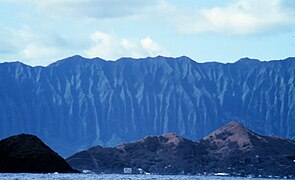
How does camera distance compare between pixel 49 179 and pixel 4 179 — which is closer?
pixel 4 179

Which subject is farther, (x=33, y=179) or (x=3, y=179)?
(x=33, y=179)

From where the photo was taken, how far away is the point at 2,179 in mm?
168750

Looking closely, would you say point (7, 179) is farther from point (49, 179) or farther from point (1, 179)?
point (49, 179)

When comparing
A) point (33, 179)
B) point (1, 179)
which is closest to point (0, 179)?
point (1, 179)

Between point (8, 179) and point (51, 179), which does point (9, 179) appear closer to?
point (8, 179)

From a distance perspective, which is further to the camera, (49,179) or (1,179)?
(49,179)

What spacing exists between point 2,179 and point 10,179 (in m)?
2.05

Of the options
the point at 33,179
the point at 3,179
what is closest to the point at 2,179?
the point at 3,179

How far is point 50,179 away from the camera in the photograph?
609ft

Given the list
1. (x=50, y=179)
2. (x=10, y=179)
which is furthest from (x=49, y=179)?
(x=10, y=179)

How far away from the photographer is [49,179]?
185625 mm

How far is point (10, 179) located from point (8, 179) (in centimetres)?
54

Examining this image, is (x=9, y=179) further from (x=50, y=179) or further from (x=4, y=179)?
(x=50, y=179)

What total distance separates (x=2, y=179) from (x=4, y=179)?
0.50 meters
